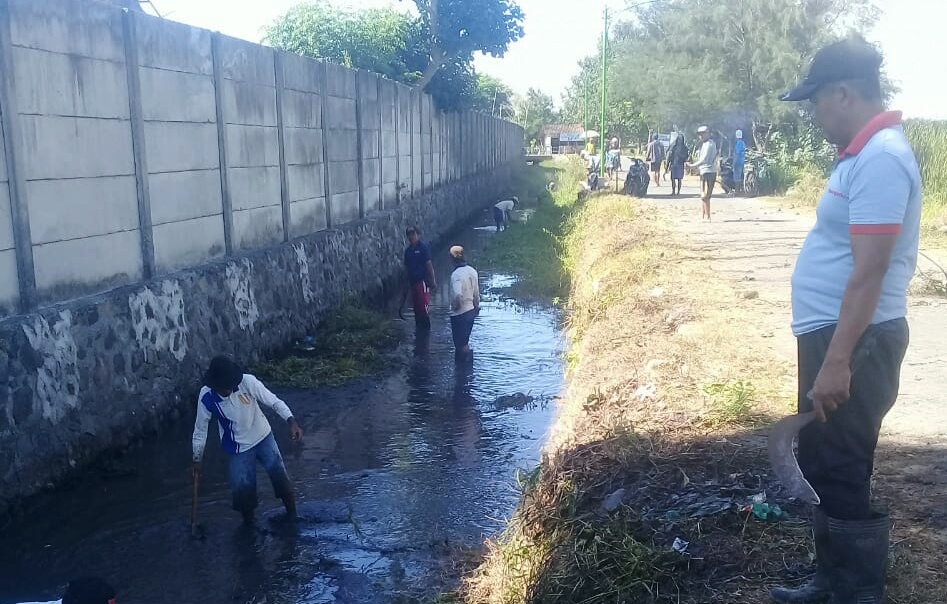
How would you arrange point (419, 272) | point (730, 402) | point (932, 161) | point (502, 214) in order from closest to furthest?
1. point (730, 402)
2. point (419, 272)
3. point (932, 161)
4. point (502, 214)

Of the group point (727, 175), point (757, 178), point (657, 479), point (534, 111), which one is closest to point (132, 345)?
point (657, 479)

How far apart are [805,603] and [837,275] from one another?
123cm

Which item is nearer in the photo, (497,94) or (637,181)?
(637,181)

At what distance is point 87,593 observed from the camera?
3020mm

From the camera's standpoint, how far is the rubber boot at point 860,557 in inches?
109

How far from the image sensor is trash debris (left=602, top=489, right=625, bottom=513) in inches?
156

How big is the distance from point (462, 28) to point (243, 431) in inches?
785

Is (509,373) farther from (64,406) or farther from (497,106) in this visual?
(497,106)

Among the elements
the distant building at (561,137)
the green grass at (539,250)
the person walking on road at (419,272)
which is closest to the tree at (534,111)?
the distant building at (561,137)

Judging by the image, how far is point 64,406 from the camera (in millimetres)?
5832

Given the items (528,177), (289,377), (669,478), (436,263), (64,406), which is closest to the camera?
(669,478)

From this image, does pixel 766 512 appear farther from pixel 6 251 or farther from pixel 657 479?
pixel 6 251

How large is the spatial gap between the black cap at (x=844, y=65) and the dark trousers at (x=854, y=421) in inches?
32.8

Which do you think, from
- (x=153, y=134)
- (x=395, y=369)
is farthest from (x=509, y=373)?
(x=153, y=134)
